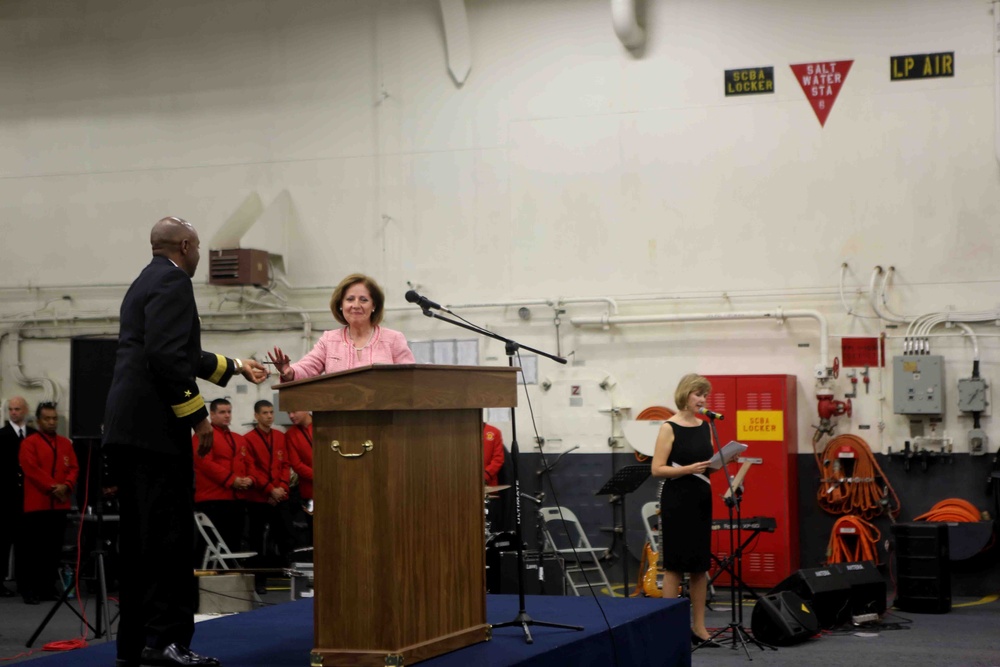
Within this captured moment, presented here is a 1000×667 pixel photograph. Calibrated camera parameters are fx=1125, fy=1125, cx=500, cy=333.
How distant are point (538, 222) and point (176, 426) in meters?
7.58

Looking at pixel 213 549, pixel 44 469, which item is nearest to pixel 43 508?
pixel 44 469

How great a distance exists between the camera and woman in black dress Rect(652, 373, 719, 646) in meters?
6.70

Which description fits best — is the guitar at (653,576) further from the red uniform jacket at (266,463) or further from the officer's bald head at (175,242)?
the officer's bald head at (175,242)

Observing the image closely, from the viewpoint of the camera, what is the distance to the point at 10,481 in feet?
35.5

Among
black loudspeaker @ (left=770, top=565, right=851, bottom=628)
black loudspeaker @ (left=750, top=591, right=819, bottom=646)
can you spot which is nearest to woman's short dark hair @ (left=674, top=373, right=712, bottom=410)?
black loudspeaker @ (left=750, top=591, right=819, bottom=646)

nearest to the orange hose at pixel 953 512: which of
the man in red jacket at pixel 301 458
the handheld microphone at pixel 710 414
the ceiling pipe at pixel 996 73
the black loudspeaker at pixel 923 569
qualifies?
the black loudspeaker at pixel 923 569

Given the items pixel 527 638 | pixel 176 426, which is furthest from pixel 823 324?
pixel 176 426

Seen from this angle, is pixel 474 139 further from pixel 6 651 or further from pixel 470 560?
pixel 470 560

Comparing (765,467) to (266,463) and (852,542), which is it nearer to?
(852,542)

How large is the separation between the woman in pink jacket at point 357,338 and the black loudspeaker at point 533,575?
3.41 metres

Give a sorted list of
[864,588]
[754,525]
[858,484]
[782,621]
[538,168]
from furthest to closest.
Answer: [538,168], [858,484], [864,588], [754,525], [782,621]

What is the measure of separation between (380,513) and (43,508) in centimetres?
790

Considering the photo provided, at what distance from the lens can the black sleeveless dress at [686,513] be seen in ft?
22.0

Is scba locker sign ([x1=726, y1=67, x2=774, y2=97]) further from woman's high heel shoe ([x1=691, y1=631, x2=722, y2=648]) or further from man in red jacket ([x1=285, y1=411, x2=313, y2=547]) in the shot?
woman's high heel shoe ([x1=691, y1=631, x2=722, y2=648])
